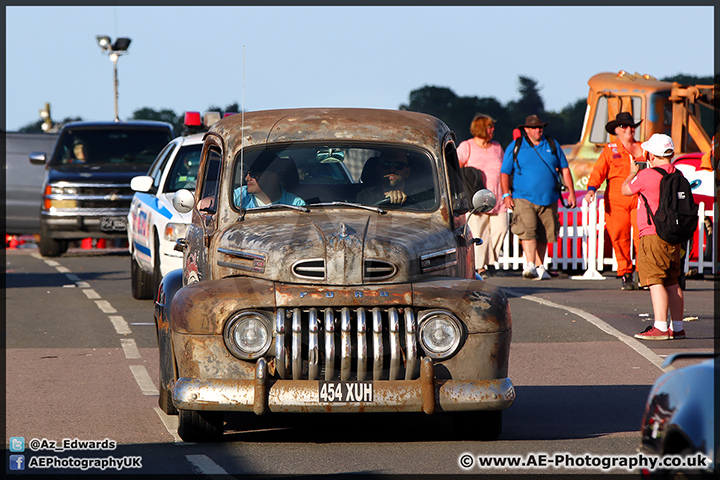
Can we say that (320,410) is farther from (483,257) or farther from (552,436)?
(483,257)

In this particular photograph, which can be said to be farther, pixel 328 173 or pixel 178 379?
pixel 328 173

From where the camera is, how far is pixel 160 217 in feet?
45.5

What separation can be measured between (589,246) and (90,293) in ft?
23.8

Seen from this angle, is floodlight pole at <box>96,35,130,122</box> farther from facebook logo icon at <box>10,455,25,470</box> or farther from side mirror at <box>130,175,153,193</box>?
facebook logo icon at <box>10,455,25,470</box>

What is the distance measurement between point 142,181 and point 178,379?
238 inches

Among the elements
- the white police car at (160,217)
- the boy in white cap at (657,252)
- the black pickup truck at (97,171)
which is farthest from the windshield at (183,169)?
the black pickup truck at (97,171)

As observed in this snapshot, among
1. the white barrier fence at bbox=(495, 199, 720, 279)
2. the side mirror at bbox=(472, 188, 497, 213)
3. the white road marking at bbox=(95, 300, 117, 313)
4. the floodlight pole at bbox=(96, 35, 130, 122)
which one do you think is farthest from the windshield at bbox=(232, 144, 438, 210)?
the floodlight pole at bbox=(96, 35, 130, 122)

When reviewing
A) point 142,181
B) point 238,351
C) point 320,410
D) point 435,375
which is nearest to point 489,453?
point 435,375

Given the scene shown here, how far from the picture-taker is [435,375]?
703 cm

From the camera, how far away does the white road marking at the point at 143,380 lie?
9367 mm

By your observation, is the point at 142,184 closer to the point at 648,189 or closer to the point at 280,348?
the point at 648,189

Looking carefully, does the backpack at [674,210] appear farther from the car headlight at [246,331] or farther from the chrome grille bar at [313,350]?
the car headlight at [246,331]

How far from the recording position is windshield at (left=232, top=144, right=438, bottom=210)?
324 inches

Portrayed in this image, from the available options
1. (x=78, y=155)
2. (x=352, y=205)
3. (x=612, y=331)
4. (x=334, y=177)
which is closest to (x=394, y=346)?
(x=352, y=205)
